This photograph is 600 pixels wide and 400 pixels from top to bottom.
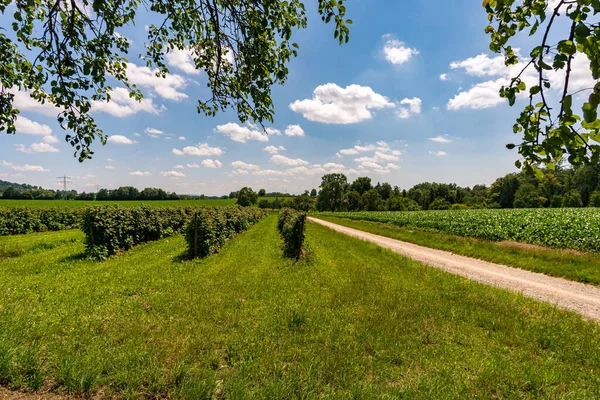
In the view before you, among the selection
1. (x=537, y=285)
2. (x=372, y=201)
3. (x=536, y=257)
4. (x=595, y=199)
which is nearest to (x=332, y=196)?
(x=372, y=201)

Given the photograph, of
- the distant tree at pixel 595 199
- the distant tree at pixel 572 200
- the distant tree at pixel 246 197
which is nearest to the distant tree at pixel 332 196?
the distant tree at pixel 246 197

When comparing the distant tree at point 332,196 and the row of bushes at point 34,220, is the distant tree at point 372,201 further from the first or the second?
the row of bushes at point 34,220

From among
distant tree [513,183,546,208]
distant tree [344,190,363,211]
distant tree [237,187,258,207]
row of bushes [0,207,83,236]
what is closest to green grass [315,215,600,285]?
row of bushes [0,207,83,236]

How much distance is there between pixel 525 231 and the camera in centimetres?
1689

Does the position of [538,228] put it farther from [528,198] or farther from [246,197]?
[246,197]

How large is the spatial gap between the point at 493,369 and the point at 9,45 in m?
9.71

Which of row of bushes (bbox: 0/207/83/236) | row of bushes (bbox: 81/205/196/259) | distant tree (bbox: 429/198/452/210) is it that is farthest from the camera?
distant tree (bbox: 429/198/452/210)

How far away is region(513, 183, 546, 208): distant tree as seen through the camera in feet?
251

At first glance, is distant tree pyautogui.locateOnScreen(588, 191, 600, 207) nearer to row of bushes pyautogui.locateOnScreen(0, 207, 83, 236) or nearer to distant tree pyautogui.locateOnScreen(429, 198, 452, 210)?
distant tree pyautogui.locateOnScreen(429, 198, 452, 210)

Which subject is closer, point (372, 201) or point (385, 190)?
point (372, 201)

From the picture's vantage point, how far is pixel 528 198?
77.4 m

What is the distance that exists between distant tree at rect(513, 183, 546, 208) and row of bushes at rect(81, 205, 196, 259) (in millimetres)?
Result: 96477

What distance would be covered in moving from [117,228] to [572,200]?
96.6 meters

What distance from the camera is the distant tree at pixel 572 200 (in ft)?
220
